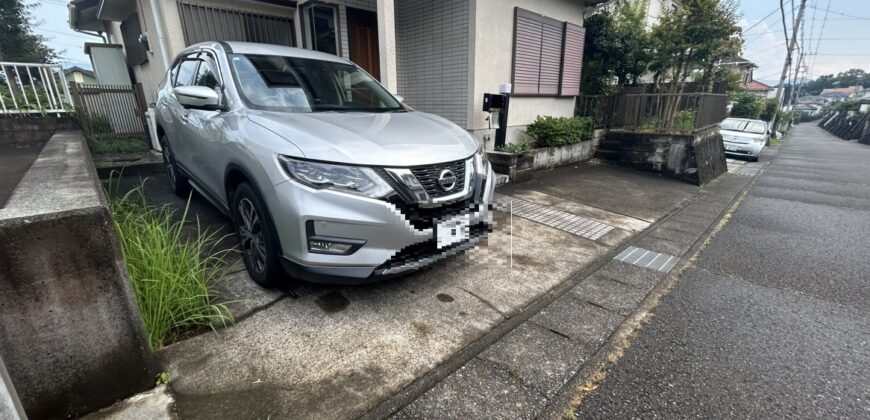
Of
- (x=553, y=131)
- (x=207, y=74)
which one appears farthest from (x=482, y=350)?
(x=553, y=131)

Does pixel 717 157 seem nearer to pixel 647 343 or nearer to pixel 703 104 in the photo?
pixel 703 104

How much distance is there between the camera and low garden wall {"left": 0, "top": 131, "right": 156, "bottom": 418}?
4.53 ft

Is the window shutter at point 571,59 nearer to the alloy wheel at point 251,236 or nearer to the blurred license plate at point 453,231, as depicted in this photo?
the blurred license plate at point 453,231

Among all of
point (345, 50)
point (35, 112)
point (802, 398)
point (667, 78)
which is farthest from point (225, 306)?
point (667, 78)

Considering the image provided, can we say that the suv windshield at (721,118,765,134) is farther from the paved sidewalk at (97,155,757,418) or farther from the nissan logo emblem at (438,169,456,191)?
the nissan logo emblem at (438,169,456,191)

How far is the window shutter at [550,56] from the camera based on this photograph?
23.5 ft

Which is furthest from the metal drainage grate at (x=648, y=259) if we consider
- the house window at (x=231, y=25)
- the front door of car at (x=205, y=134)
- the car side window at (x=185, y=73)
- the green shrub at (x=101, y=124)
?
the green shrub at (x=101, y=124)

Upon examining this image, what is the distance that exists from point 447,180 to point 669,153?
680 cm

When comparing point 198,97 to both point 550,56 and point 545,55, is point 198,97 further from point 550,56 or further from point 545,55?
point 550,56

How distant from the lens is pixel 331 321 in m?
2.33

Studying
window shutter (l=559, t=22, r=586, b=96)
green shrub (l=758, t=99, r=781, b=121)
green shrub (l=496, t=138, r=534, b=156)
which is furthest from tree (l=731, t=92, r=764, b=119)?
green shrub (l=496, t=138, r=534, b=156)

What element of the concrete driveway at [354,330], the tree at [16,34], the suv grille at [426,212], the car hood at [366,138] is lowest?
the concrete driveway at [354,330]

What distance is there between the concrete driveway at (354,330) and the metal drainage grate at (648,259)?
0.59 feet

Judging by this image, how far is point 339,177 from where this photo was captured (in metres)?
2.09
